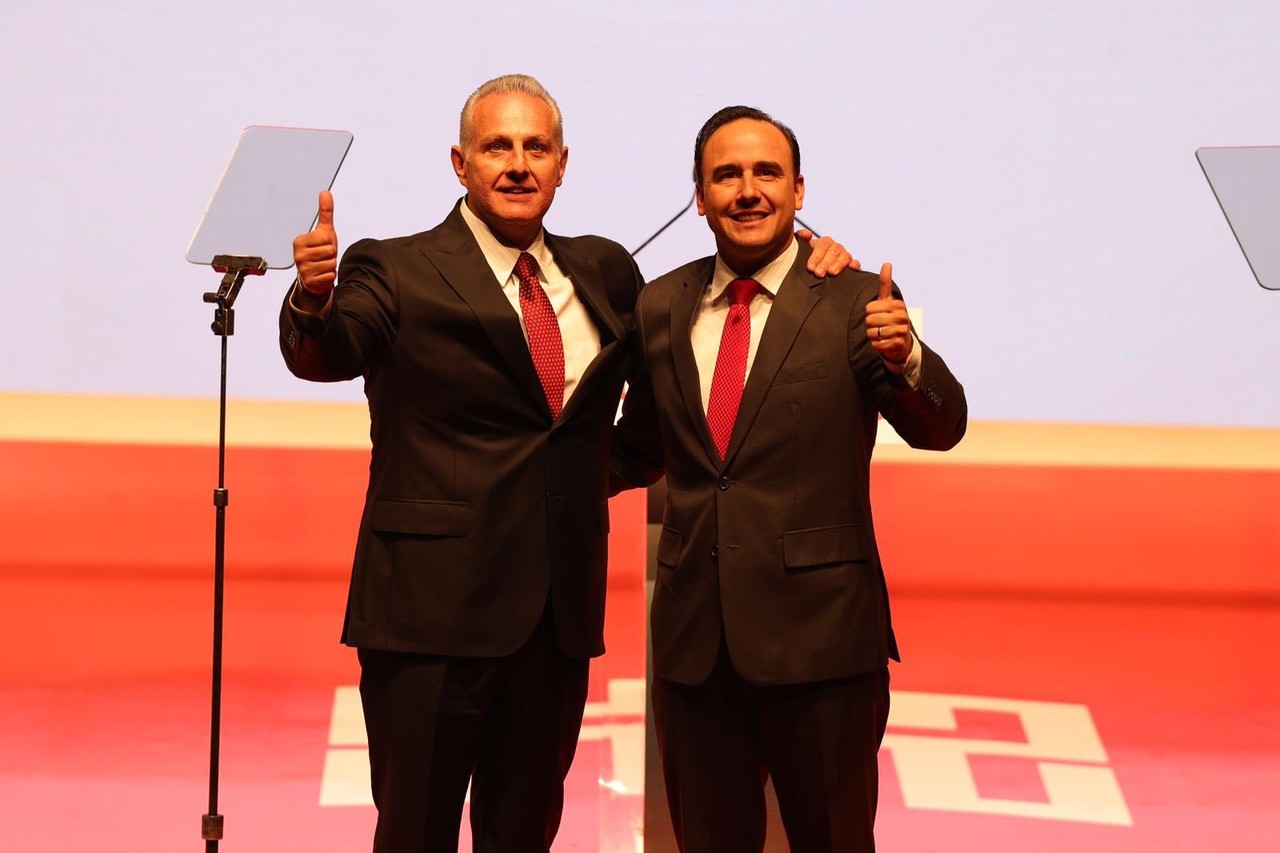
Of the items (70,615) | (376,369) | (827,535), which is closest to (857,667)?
(827,535)

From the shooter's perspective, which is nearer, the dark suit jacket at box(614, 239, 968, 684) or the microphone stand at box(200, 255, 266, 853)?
the dark suit jacket at box(614, 239, 968, 684)

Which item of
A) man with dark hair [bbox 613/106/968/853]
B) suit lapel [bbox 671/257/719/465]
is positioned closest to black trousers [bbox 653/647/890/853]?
man with dark hair [bbox 613/106/968/853]

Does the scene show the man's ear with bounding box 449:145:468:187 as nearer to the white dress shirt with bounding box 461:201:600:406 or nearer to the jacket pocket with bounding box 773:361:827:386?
the white dress shirt with bounding box 461:201:600:406

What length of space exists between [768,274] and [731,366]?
0.49 ft

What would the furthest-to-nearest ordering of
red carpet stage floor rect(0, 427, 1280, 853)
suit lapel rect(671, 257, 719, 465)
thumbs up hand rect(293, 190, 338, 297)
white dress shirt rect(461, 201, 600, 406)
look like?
1. red carpet stage floor rect(0, 427, 1280, 853)
2. white dress shirt rect(461, 201, 600, 406)
3. suit lapel rect(671, 257, 719, 465)
4. thumbs up hand rect(293, 190, 338, 297)

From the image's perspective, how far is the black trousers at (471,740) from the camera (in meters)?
1.92

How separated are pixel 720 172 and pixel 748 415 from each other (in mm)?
339

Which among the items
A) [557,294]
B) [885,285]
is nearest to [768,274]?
[885,285]

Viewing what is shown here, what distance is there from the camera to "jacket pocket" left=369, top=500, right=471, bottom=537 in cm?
191

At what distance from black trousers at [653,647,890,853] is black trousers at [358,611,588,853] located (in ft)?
0.59

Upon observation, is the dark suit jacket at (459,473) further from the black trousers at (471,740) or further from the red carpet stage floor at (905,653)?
the red carpet stage floor at (905,653)

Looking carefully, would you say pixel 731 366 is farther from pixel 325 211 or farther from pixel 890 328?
pixel 325 211

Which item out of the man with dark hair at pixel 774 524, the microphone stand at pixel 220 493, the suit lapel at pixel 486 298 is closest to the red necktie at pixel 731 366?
the man with dark hair at pixel 774 524

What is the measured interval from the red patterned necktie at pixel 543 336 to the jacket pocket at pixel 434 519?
186mm
